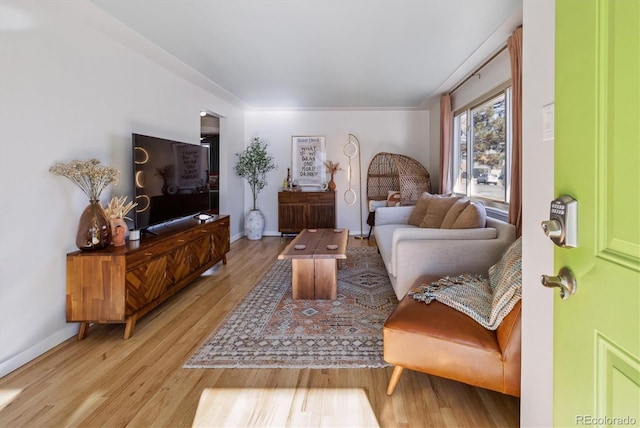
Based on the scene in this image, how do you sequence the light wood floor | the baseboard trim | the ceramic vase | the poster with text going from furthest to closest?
the ceramic vase, the poster with text, the baseboard trim, the light wood floor

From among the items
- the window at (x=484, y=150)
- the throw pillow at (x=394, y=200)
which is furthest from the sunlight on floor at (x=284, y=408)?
the throw pillow at (x=394, y=200)

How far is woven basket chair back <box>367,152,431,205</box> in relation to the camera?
575cm

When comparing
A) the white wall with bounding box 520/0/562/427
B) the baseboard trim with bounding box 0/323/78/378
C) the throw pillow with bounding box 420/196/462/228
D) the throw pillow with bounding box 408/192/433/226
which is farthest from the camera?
the throw pillow with bounding box 408/192/433/226

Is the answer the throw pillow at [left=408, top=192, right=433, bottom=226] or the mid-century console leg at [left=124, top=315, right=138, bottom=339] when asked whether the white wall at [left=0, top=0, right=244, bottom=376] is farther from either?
the throw pillow at [left=408, top=192, right=433, bottom=226]

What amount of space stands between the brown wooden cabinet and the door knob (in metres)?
5.42

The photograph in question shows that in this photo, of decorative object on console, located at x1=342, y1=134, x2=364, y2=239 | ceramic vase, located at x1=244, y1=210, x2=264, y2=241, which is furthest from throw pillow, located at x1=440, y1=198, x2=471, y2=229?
ceramic vase, located at x1=244, y1=210, x2=264, y2=241

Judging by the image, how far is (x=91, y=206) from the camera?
8.16 ft

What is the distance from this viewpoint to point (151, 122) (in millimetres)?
3551

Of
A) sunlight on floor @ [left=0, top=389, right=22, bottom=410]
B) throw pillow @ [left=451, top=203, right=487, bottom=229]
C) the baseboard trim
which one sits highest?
throw pillow @ [left=451, top=203, right=487, bottom=229]

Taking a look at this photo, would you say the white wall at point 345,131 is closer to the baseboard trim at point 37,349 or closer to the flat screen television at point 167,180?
the flat screen television at point 167,180

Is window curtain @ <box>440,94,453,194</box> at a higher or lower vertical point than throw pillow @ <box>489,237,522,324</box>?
higher

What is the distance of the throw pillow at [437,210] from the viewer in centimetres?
387

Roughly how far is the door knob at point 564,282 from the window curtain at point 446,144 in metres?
4.67

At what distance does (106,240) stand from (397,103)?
196 inches
